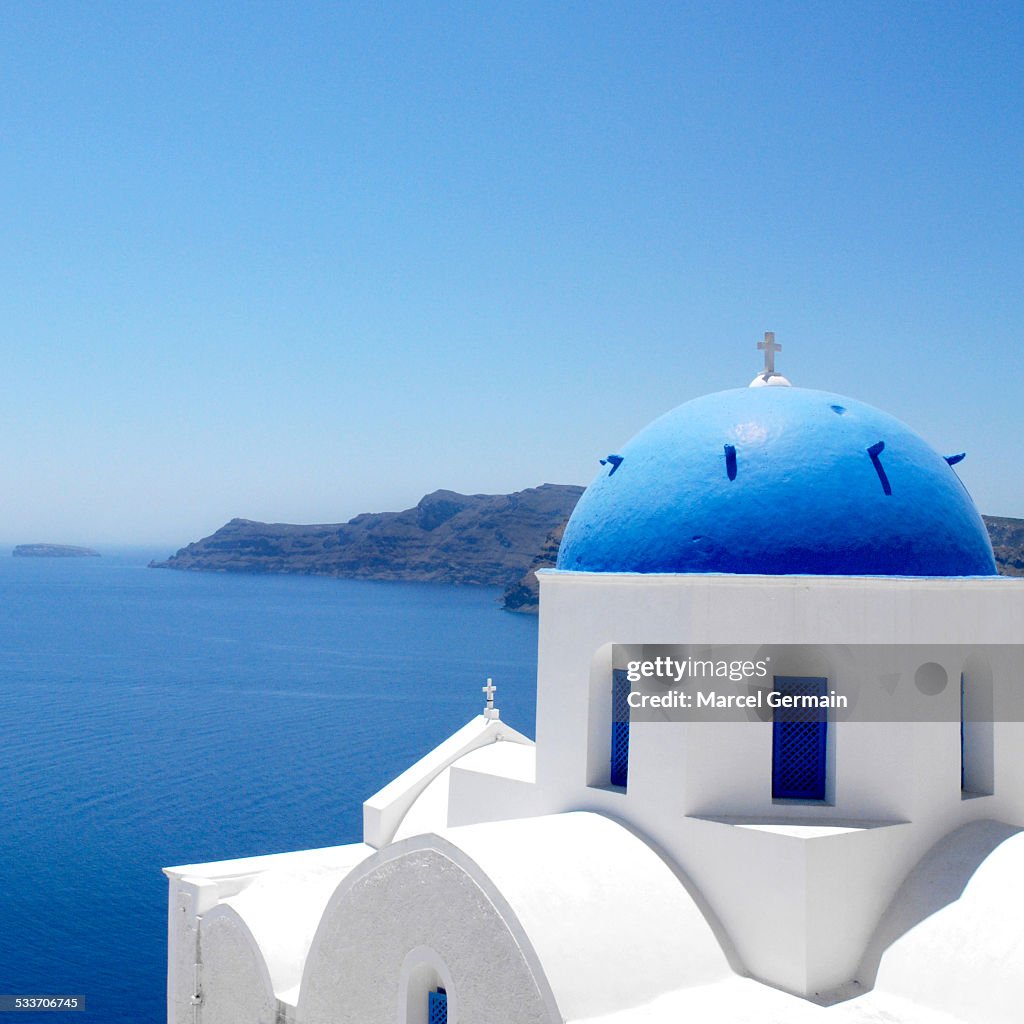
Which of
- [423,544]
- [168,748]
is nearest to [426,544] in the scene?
Answer: [423,544]

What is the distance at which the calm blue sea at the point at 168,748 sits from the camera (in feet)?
71.3

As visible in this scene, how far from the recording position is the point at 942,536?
8.45m

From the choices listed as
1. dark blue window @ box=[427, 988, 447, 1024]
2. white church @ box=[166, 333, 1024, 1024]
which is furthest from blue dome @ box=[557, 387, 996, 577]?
dark blue window @ box=[427, 988, 447, 1024]

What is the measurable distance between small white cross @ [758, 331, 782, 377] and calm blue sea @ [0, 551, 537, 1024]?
52.8ft

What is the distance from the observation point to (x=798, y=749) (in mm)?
8375

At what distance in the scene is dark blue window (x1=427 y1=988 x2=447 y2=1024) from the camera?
7.39 meters

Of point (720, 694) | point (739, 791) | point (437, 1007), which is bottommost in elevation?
point (437, 1007)

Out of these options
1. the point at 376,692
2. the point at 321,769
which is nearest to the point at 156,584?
the point at 376,692

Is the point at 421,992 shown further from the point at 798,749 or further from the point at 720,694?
the point at 798,749

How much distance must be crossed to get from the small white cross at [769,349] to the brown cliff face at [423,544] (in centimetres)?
12228

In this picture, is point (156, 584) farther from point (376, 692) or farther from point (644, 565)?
point (644, 565)

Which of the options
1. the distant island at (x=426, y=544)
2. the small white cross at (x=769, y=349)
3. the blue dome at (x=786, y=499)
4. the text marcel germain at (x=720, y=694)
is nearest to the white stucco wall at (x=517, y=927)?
the text marcel germain at (x=720, y=694)

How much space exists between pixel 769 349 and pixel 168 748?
3415cm

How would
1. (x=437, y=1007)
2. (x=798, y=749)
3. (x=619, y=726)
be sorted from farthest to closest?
(x=619, y=726)
(x=798, y=749)
(x=437, y=1007)
